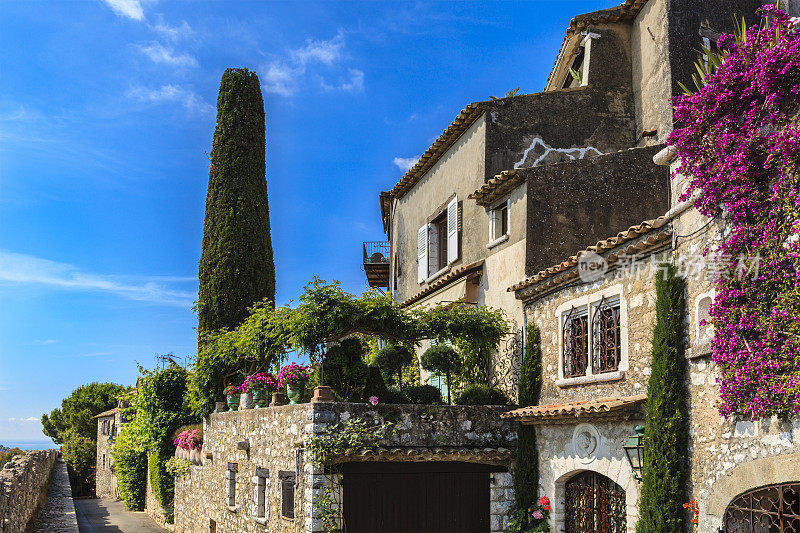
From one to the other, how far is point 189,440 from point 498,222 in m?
12.0

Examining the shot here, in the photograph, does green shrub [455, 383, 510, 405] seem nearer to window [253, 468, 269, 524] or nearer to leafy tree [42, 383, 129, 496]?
window [253, 468, 269, 524]

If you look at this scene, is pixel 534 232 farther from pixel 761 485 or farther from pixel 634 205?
pixel 761 485

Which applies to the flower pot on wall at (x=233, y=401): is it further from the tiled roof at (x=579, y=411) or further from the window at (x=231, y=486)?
the tiled roof at (x=579, y=411)

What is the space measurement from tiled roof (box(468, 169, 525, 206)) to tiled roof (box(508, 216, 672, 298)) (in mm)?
2214

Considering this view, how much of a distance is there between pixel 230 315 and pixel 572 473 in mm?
13723

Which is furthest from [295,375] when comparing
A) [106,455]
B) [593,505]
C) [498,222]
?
[106,455]

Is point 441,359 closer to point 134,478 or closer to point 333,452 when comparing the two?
point 333,452

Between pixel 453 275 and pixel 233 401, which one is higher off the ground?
pixel 453 275

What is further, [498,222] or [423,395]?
[498,222]

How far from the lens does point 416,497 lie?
39.7 feet

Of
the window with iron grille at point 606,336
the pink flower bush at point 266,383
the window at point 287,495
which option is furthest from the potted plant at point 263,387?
the window with iron grille at point 606,336

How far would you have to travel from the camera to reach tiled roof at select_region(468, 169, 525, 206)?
542 inches

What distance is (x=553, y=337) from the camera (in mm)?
11922

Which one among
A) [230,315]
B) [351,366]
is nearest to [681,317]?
[351,366]
